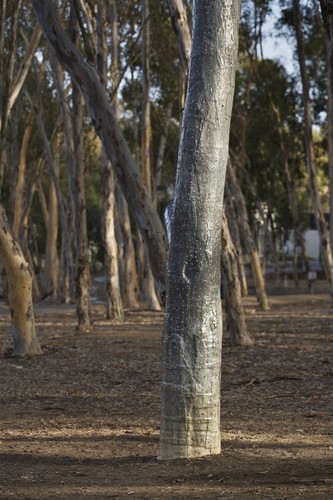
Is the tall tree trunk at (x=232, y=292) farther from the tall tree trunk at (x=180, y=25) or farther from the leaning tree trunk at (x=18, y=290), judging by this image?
the leaning tree trunk at (x=18, y=290)

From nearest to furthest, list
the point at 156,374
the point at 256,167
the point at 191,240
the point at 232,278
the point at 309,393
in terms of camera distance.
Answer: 1. the point at 191,240
2. the point at 309,393
3. the point at 156,374
4. the point at 232,278
5. the point at 256,167

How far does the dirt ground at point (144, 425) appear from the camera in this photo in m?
6.43

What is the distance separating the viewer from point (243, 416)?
931 cm

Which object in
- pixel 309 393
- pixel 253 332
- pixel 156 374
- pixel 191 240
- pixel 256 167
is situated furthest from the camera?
pixel 256 167

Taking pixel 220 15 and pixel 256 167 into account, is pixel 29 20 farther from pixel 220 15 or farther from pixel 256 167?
pixel 220 15

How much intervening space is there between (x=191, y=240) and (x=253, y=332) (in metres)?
12.4

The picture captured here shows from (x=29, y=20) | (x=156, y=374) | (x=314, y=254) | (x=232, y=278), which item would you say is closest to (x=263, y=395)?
(x=156, y=374)

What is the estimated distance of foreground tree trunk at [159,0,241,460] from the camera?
690cm

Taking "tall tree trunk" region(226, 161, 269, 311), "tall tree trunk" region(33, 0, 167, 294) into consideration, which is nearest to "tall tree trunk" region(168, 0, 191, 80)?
"tall tree trunk" region(33, 0, 167, 294)

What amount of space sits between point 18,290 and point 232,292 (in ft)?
10.2

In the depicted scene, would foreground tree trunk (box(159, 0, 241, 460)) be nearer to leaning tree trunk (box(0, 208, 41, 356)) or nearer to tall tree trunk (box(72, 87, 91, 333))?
leaning tree trunk (box(0, 208, 41, 356))

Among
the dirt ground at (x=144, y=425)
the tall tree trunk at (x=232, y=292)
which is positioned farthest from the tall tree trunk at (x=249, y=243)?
the tall tree trunk at (x=232, y=292)

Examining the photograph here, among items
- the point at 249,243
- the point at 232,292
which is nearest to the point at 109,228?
the point at 249,243

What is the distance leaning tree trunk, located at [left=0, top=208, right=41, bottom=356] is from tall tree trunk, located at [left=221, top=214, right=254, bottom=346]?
2736 millimetres
